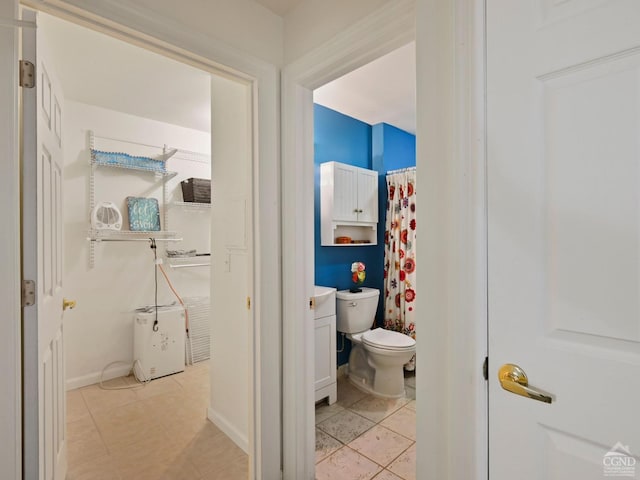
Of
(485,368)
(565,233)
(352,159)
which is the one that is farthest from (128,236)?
(565,233)

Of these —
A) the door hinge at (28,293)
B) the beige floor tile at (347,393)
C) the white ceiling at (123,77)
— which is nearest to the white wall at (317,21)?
the white ceiling at (123,77)

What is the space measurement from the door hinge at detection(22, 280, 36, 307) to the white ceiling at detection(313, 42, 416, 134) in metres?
2.21

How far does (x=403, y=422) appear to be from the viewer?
7.23 feet

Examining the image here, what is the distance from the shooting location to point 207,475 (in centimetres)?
172

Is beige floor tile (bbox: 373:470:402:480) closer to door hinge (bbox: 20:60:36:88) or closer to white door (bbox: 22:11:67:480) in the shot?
A: white door (bbox: 22:11:67:480)

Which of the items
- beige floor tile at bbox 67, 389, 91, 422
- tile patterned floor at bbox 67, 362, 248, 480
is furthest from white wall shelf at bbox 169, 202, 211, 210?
beige floor tile at bbox 67, 389, 91, 422

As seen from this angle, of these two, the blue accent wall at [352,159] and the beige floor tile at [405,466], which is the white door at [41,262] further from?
the blue accent wall at [352,159]

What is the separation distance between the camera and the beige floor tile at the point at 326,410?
7.43 feet

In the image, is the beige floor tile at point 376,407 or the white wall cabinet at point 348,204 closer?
the beige floor tile at point 376,407

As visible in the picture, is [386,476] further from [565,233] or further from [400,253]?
[400,253]

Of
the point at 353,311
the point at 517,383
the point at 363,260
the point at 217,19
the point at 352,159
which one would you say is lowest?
the point at 353,311

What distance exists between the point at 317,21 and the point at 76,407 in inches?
121

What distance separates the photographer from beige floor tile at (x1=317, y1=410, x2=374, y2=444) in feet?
6.74

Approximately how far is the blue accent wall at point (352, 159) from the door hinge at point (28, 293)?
6.74 ft
